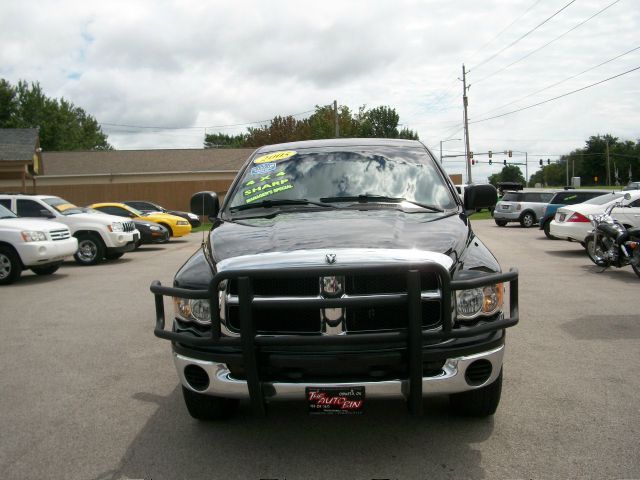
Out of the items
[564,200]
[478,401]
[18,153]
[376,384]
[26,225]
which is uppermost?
[18,153]

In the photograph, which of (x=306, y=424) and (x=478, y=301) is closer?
(x=478, y=301)

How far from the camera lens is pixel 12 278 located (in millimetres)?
Result: 11570

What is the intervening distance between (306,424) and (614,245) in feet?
29.8

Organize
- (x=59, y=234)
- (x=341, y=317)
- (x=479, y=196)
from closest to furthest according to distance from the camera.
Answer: (x=341, y=317) → (x=479, y=196) → (x=59, y=234)

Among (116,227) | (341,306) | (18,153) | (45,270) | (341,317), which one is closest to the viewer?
(341,306)

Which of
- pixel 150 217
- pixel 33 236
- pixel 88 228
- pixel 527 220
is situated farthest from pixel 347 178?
pixel 527 220

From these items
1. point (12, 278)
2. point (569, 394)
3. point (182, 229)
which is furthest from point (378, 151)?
point (182, 229)

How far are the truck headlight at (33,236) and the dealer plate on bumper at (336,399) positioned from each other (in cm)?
985

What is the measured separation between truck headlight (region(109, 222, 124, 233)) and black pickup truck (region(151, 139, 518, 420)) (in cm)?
1192

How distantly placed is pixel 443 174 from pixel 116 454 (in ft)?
10.4

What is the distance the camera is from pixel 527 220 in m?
28.3

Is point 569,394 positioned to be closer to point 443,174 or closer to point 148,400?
point 443,174

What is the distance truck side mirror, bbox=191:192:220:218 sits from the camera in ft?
17.3

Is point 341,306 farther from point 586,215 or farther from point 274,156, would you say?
point 586,215
